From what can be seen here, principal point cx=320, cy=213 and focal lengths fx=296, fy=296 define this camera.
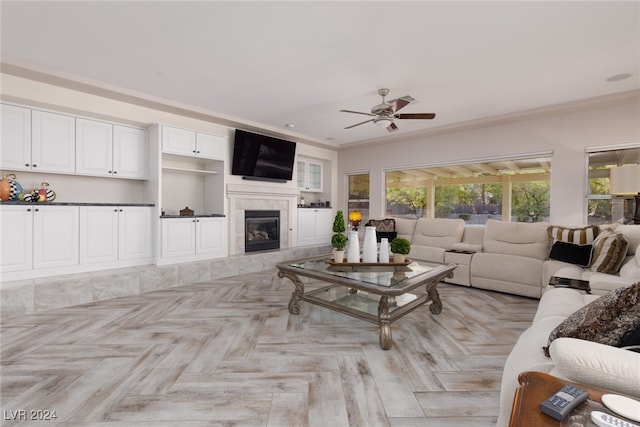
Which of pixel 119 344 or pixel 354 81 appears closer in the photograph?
pixel 119 344

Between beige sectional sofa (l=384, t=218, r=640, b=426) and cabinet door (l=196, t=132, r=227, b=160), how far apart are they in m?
3.29

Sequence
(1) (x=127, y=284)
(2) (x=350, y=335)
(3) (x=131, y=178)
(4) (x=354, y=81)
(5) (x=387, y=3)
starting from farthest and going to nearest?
(3) (x=131, y=178) < (1) (x=127, y=284) < (4) (x=354, y=81) < (2) (x=350, y=335) < (5) (x=387, y=3)

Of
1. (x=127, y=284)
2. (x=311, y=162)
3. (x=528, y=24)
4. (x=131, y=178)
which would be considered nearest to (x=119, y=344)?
(x=127, y=284)

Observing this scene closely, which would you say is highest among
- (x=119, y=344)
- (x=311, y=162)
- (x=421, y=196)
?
(x=311, y=162)

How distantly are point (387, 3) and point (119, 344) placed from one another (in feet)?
10.7

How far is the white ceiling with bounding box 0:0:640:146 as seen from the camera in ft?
7.11

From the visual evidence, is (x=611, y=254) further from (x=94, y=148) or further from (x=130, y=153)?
(x=94, y=148)

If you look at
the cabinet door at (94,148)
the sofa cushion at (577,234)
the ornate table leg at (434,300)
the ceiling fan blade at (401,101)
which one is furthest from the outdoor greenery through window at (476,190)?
the cabinet door at (94,148)

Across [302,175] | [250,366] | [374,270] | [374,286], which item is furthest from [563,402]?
[302,175]

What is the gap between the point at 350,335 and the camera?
2.51 metres

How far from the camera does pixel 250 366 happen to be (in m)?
2.02

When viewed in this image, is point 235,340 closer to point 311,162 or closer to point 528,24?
point 528,24

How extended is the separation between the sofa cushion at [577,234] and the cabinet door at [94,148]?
568 cm

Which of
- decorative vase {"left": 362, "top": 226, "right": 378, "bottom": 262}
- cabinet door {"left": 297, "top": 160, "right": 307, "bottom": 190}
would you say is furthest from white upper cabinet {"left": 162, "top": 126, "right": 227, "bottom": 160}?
decorative vase {"left": 362, "top": 226, "right": 378, "bottom": 262}
